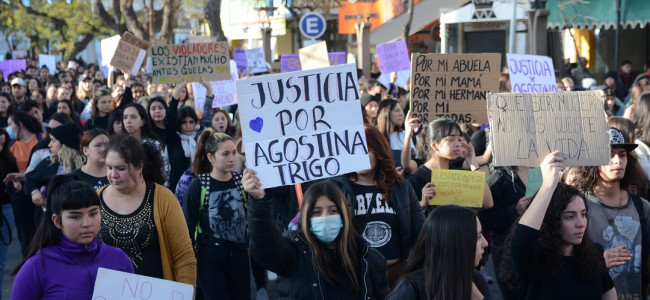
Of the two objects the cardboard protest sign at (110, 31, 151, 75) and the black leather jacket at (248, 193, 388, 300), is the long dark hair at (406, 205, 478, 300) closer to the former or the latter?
the black leather jacket at (248, 193, 388, 300)

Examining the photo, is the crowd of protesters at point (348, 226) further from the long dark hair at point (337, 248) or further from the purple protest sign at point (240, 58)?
the purple protest sign at point (240, 58)

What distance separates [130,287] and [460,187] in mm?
2602

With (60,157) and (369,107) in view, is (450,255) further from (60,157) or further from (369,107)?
(369,107)

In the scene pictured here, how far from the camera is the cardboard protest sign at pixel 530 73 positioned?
886 cm

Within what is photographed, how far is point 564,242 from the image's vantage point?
4.10 metres

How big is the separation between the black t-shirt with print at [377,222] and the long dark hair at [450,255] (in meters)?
1.81

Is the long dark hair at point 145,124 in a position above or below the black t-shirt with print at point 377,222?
above

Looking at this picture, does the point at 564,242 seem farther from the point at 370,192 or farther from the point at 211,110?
the point at 211,110

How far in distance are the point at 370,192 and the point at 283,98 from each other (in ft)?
2.99

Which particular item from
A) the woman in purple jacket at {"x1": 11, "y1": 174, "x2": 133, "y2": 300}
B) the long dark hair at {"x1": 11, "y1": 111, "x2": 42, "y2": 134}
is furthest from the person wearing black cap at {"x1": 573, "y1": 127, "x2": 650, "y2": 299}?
the long dark hair at {"x1": 11, "y1": 111, "x2": 42, "y2": 134}

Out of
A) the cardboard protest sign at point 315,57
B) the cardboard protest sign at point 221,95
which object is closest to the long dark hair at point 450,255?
the cardboard protest sign at point 315,57

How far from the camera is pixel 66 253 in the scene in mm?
4039

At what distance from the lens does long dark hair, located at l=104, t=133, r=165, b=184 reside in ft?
16.5

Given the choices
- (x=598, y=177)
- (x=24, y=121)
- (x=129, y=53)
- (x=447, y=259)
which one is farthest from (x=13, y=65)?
(x=447, y=259)
